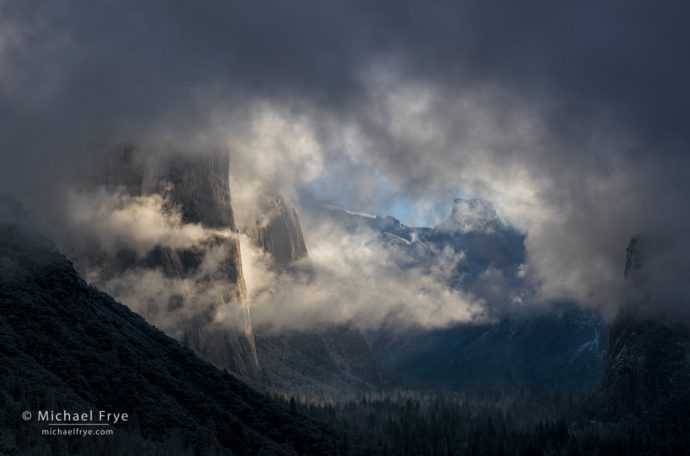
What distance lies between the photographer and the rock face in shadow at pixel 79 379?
147875mm

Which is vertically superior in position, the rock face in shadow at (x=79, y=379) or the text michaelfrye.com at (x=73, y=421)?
the rock face in shadow at (x=79, y=379)

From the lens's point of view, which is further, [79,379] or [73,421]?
[79,379]

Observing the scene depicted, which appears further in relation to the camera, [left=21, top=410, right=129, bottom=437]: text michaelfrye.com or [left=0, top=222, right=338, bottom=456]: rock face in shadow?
[left=0, top=222, right=338, bottom=456]: rock face in shadow

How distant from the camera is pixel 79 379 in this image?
168500 millimetres

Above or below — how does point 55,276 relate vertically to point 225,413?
above

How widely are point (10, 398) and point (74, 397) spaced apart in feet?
51.1

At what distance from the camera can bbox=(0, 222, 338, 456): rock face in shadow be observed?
485 feet

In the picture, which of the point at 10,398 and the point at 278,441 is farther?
the point at 278,441

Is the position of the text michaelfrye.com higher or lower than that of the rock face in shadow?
lower

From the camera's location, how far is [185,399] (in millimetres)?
190875

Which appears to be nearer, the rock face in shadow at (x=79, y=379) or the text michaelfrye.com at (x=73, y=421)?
the text michaelfrye.com at (x=73, y=421)

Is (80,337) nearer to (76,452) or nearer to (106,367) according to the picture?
(106,367)

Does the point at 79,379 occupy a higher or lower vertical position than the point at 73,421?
higher

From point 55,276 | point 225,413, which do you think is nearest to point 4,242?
point 55,276
